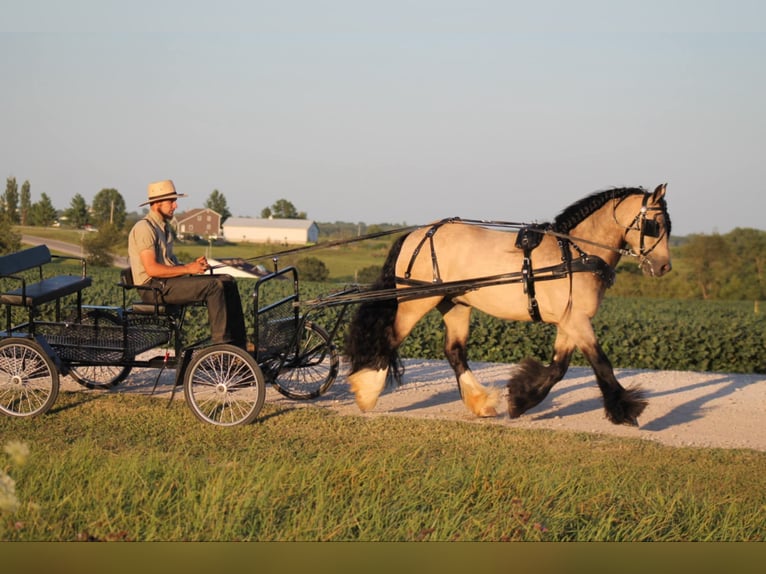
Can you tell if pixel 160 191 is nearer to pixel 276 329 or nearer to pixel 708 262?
pixel 276 329

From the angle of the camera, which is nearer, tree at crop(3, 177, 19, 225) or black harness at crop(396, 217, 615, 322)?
black harness at crop(396, 217, 615, 322)

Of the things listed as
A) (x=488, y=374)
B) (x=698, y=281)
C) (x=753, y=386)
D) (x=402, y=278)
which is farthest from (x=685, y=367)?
(x=698, y=281)

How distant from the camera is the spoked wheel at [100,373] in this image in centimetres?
899

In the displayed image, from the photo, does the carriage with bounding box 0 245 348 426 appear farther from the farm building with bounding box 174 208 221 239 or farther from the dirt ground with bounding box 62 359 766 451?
the farm building with bounding box 174 208 221 239

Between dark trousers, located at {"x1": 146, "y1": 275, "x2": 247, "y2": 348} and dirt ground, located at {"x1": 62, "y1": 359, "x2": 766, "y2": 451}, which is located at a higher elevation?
dark trousers, located at {"x1": 146, "y1": 275, "x2": 247, "y2": 348}

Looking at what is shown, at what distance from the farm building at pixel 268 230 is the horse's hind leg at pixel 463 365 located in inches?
2911

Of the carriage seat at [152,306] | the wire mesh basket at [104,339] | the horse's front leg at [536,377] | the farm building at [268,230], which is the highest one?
the farm building at [268,230]

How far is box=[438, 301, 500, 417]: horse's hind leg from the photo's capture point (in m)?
8.47

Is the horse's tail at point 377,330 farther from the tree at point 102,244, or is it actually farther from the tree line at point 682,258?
the tree at point 102,244

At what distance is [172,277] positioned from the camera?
309 inches

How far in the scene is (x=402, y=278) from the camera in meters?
8.42

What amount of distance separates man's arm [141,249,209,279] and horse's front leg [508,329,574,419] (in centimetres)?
313

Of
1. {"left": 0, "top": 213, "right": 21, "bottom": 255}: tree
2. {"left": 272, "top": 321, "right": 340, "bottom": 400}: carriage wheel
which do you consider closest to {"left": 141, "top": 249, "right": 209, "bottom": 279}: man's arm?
{"left": 272, "top": 321, "right": 340, "bottom": 400}: carriage wheel

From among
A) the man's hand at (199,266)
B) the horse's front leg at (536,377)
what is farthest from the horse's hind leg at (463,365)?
the man's hand at (199,266)
